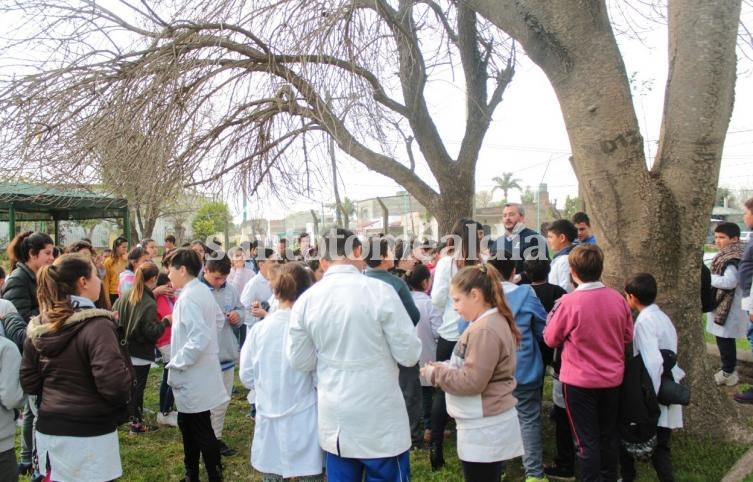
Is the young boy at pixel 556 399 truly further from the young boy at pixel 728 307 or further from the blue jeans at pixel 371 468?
the young boy at pixel 728 307

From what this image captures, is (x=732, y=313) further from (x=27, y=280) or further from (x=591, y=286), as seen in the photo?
(x=27, y=280)

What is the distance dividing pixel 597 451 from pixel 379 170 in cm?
441

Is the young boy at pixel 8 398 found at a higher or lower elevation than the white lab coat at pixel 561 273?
lower

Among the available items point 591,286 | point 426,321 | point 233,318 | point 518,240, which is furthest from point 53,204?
point 591,286

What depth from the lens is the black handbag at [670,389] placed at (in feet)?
11.0

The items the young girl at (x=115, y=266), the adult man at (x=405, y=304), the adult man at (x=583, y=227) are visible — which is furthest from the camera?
the young girl at (x=115, y=266)

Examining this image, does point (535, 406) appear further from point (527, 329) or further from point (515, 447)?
point (515, 447)

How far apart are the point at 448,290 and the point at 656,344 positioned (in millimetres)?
1462

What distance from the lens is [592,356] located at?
3291 mm

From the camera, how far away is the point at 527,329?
12.0 ft

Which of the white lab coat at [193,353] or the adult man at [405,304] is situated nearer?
the white lab coat at [193,353]

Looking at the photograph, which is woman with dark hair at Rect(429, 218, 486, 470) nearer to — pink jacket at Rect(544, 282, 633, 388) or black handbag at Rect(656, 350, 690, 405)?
pink jacket at Rect(544, 282, 633, 388)

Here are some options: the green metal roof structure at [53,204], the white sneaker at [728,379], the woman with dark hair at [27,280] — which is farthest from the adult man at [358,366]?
the white sneaker at [728,379]

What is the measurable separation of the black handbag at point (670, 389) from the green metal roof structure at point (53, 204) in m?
5.07
